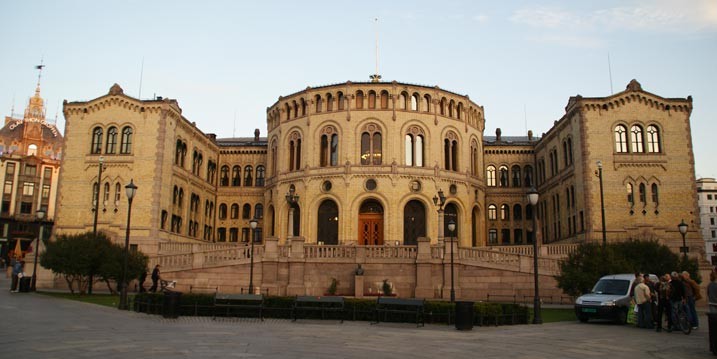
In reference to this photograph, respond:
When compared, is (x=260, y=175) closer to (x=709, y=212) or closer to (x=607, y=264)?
(x=607, y=264)

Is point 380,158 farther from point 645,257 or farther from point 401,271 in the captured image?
point 645,257

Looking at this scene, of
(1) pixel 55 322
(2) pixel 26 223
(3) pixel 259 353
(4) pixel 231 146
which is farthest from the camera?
(2) pixel 26 223

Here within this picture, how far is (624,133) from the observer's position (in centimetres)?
4538

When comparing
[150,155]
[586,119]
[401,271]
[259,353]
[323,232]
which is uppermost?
[586,119]

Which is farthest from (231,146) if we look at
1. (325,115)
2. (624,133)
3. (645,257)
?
(645,257)

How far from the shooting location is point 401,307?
793 inches

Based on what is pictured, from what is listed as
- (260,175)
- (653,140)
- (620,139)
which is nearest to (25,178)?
(260,175)

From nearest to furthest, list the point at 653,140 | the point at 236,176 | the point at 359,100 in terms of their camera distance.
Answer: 1. the point at 653,140
2. the point at 359,100
3. the point at 236,176

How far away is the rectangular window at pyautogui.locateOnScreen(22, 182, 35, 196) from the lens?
3450 inches

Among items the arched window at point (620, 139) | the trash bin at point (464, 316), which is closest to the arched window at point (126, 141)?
the trash bin at point (464, 316)

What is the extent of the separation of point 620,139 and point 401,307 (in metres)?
32.3

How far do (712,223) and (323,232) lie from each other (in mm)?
99677

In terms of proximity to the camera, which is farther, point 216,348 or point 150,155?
point 150,155

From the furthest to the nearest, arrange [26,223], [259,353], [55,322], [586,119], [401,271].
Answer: [26,223] → [586,119] → [401,271] → [55,322] → [259,353]
